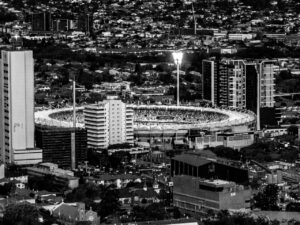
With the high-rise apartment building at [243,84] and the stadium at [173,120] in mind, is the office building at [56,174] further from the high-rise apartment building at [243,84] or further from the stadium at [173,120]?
the high-rise apartment building at [243,84]

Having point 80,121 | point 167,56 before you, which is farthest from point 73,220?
point 167,56

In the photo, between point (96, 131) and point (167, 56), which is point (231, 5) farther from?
point (96, 131)

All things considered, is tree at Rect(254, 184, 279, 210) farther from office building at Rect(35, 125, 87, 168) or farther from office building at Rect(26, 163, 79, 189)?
office building at Rect(35, 125, 87, 168)

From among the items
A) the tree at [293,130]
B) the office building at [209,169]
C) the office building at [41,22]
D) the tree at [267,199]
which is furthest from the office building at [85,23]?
the tree at [267,199]

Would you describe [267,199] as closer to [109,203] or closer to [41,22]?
[109,203]

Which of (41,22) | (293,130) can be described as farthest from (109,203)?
(41,22)
